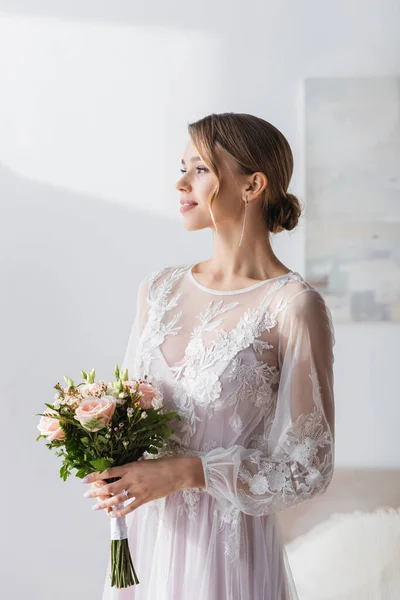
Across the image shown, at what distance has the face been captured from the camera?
71.4 inches

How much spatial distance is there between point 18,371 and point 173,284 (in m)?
1.24

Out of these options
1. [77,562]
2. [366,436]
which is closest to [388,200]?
[366,436]

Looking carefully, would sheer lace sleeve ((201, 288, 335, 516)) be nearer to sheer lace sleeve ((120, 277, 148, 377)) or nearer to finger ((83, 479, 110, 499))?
finger ((83, 479, 110, 499))

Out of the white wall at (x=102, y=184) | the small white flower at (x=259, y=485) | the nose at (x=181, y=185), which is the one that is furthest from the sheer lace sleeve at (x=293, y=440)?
the white wall at (x=102, y=184)

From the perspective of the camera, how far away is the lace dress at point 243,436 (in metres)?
1.64

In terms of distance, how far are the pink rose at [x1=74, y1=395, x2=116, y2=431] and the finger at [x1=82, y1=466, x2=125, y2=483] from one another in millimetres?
112

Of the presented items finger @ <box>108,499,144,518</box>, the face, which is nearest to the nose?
the face

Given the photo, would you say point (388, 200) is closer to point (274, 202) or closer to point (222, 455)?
Result: point (274, 202)

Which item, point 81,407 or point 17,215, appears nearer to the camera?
point 81,407

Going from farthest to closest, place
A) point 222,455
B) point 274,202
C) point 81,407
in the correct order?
1. point 274,202
2. point 222,455
3. point 81,407

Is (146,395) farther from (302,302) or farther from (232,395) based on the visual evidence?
(302,302)

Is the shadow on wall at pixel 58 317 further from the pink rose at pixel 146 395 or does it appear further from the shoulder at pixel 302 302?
the pink rose at pixel 146 395

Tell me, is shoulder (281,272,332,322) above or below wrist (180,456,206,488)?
above

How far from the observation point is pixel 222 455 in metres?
1.63
